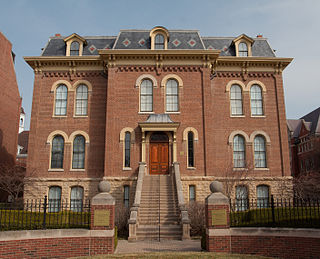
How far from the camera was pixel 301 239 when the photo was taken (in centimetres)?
1040

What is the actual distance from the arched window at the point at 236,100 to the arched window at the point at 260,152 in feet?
8.27

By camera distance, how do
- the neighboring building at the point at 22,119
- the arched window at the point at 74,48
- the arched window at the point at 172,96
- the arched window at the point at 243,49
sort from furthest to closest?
the neighboring building at the point at 22,119 < the arched window at the point at 243,49 < the arched window at the point at 74,48 < the arched window at the point at 172,96

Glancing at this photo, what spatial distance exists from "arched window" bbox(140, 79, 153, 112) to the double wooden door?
2801mm

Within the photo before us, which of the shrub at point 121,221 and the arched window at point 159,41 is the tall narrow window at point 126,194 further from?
the arched window at point 159,41

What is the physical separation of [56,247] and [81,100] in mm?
15014

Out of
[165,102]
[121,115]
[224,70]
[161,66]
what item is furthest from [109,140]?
[224,70]

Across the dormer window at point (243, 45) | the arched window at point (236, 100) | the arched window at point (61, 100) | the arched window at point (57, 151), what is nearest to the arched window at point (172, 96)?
the arched window at point (236, 100)

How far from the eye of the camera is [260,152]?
23656mm

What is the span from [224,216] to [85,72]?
56.6ft

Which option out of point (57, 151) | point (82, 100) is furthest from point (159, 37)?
point (57, 151)

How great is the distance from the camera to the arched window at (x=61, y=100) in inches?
947

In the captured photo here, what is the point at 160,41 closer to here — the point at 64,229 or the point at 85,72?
the point at 85,72

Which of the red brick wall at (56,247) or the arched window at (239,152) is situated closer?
the red brick wall at (56,247)

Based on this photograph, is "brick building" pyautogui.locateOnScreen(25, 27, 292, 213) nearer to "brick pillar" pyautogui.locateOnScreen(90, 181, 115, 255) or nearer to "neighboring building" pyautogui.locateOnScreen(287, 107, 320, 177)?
"brick pillar" pyautogui.locateOnScreen(90, 181, 115, 255)
